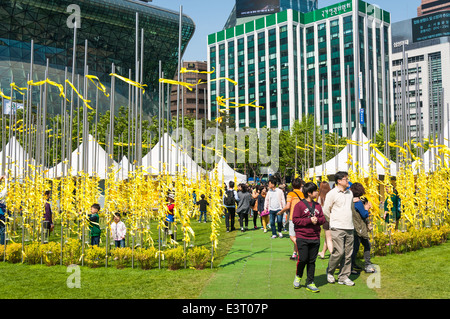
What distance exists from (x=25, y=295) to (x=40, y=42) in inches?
1995

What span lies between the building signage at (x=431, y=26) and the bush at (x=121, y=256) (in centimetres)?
10120

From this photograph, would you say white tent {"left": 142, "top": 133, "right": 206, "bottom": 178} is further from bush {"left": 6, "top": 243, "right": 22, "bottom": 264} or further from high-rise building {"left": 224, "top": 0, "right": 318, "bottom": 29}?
high-rise building {"left": 224, "top": 0, "right": 318, "bottom": 29}

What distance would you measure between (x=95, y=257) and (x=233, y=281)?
11.2 ft

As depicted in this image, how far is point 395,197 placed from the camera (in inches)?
535

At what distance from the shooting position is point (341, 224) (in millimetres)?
7910

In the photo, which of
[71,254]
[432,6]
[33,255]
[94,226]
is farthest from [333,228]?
[432,6]

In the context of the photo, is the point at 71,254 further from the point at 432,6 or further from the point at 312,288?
the point at 432,6

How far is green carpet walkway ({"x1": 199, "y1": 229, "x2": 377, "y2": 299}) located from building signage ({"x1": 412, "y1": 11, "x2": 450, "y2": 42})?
98.3m

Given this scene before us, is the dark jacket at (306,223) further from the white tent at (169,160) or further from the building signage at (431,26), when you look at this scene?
the building signage at (431,26)

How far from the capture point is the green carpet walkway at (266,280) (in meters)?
7.42

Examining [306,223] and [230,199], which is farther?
[230,199]

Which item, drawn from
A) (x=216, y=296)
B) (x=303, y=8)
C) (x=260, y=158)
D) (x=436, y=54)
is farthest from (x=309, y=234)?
(x=303, y=8)

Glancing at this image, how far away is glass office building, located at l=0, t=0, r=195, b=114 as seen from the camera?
5144 centimetres

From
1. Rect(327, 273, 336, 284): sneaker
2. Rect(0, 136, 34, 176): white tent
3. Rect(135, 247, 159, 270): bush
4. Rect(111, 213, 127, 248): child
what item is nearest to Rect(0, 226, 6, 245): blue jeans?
Rect(0, 136, 34, 176): white tent
